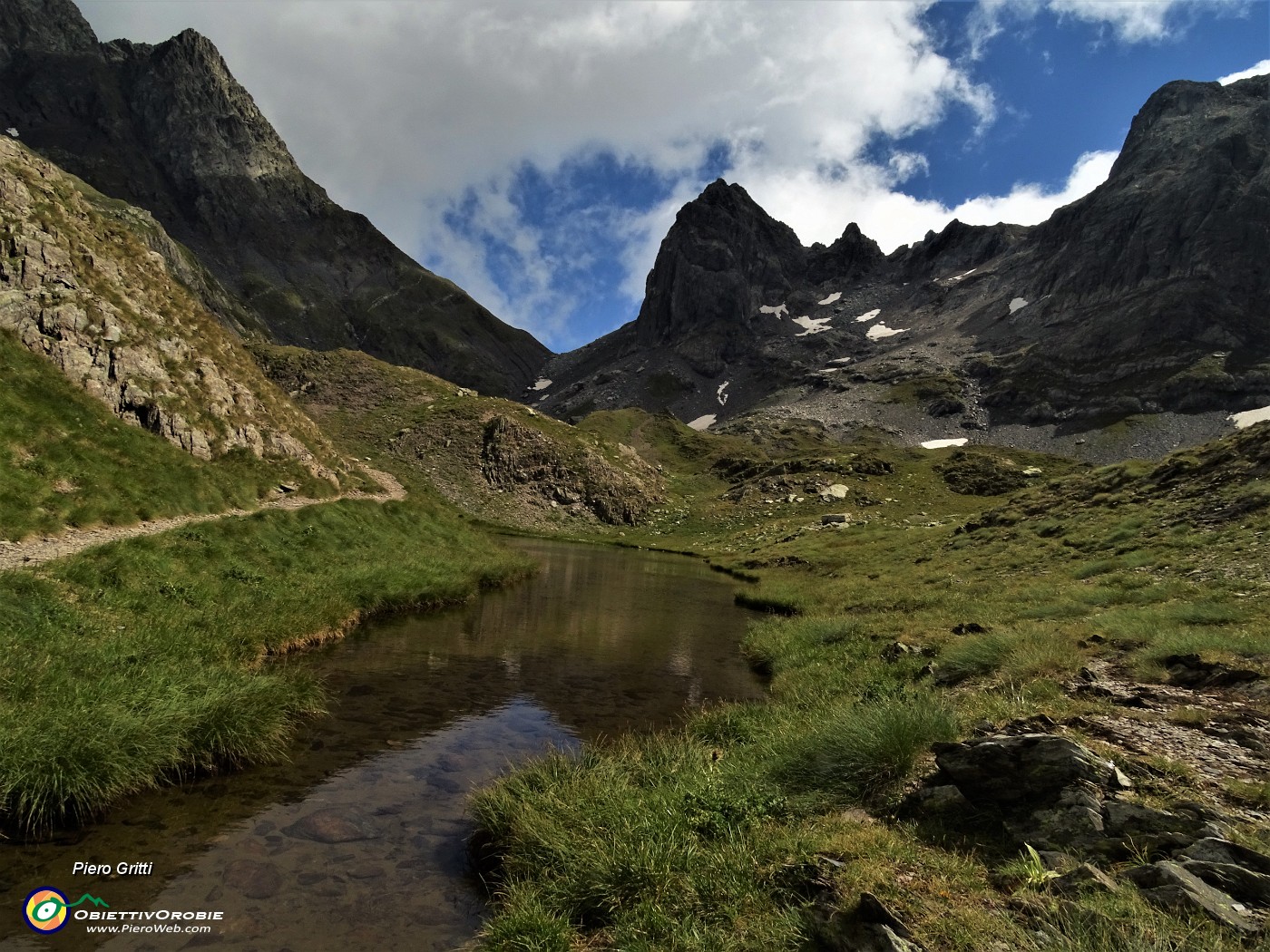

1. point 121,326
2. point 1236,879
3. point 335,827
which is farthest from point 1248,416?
point 121,326

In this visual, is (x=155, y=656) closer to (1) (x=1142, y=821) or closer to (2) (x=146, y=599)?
(2) (x=146, y=599)

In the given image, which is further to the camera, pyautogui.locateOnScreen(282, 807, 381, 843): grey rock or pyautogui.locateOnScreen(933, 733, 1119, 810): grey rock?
pyautogui.locateOnScreen(282, 807, 381, 843): grey rock

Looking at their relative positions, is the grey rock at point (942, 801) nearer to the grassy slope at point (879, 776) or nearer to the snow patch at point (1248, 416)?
the grassy slope at point (879, 776)

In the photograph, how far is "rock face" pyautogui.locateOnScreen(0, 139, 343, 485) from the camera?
1162 inches

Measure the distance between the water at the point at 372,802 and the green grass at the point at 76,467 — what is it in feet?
31.7

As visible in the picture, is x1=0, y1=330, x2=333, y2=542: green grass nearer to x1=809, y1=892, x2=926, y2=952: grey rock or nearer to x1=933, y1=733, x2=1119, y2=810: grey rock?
x1=809, y1=892, x2=926, y2=952: grey rock

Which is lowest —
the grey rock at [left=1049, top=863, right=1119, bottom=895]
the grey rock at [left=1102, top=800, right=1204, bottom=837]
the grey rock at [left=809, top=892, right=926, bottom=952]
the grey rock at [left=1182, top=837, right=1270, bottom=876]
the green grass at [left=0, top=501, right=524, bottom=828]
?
the green grass at [left=0, top=501, right=524, bottom=828]

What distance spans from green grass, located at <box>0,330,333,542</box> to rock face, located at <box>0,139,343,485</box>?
1647 millimetres

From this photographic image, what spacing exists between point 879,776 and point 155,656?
16.2 meters

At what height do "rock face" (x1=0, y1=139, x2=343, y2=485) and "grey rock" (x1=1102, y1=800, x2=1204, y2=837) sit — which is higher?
"rock face" (x1=0, y1=139, x2=343, y2=485)

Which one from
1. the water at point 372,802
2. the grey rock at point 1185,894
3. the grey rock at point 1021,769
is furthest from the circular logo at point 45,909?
the grey rock at point 1185,894

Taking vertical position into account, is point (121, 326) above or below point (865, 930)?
above

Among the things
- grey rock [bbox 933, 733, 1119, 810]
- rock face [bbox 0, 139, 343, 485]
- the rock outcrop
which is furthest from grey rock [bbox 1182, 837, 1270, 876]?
rock face [bbox 0, 139, 343, 485]

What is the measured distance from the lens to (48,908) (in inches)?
323
